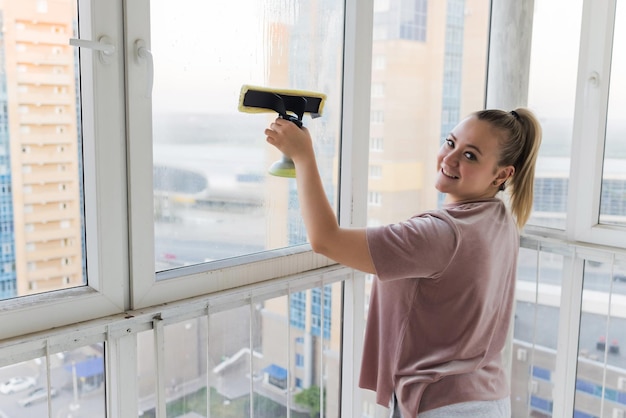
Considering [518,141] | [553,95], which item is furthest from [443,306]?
[553,95]

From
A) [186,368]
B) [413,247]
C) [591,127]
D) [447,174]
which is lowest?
[186,368]

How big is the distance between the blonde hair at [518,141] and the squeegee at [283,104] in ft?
1.33

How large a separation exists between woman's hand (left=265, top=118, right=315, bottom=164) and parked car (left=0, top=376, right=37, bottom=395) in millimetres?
694

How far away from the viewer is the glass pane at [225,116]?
1.36 metres

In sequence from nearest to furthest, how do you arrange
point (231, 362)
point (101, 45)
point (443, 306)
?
point (101, 45), point (443, 306), point (231, 362)

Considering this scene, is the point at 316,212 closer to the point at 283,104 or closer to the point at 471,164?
the point at 283,104

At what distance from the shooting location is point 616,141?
1.86 m

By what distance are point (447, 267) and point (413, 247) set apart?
11 centimetres

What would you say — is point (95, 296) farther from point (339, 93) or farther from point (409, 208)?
point (409, 208)

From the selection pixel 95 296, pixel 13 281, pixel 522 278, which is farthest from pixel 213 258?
pixel 522 278

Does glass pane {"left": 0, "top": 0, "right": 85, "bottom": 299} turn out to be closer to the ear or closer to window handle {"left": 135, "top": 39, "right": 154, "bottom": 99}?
window handle {"left": 135, "top": 39, "right": 154, "bottom": 99}

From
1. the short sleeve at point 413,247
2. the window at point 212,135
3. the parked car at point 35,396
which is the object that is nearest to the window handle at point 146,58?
the window at point 212,135

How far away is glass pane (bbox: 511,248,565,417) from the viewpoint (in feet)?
6.65

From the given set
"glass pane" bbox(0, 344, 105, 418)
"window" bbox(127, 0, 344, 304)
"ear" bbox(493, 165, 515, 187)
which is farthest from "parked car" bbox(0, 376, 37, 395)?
"ear" bbox(493, 165, 515, 187)
